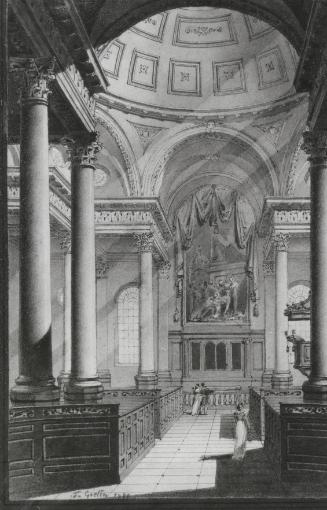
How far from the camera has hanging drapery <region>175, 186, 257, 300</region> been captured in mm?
30125

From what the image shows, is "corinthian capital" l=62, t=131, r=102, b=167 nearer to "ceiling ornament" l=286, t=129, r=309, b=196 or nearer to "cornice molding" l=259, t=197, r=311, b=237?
"cornice molding" l=259, t=197, r=311, b=237

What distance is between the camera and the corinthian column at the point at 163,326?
93.9 ft

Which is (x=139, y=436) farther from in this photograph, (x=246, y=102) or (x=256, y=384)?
(x=256, y=384)

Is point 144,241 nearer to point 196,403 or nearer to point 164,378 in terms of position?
point 196,403

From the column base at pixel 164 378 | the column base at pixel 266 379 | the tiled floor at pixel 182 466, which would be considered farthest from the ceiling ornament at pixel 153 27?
the column base at pixel 266 379

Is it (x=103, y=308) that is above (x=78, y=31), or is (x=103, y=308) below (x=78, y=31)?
below

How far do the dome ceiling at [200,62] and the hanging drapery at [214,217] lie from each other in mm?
→ 7153

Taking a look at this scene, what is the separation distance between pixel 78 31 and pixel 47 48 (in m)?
0.89

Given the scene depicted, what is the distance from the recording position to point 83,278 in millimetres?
11375

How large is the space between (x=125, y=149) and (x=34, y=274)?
15340mm

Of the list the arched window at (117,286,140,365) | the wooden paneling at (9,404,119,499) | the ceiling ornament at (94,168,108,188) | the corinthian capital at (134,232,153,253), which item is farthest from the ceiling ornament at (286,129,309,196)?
the wooden paneling at (9,404,119,499)

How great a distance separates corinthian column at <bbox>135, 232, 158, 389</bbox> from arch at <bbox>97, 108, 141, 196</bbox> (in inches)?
70.6

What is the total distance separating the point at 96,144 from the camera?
1184cm

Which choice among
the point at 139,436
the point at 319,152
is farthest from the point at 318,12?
the point at 139,436
